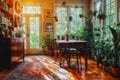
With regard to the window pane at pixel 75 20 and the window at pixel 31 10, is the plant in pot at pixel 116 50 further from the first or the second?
the window at pixel 31 10

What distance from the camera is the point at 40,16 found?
9125 millimetres

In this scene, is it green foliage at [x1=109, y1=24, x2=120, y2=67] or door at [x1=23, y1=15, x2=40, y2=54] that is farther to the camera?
door at [x1=23, y1=15, x2=40, y2=54]

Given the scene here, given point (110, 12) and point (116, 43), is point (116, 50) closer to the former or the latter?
point (116, 43)

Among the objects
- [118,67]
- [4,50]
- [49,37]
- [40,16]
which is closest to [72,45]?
[118,67]

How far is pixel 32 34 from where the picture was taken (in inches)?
362

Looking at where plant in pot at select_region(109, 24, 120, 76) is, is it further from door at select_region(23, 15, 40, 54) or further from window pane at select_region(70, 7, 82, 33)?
door at select_region(23, 15, 40, 54)

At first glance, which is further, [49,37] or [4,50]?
[49,37]

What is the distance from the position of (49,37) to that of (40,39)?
0.59 m

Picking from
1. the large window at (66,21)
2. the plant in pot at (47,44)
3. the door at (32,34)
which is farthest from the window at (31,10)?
the plant in pot at (47,44)

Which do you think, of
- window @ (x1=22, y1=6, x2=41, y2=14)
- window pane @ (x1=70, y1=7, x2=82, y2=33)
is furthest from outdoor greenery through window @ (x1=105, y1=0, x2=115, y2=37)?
window @ (x1=22, y1=6, x2=41, y2=14)

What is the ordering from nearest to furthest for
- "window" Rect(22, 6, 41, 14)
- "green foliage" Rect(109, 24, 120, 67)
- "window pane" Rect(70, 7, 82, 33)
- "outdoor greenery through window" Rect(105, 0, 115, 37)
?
"green foliage" Rect(109, 24, 120, 67) → "outdoor greenery through window" Rect(105, 0, 115, 37) → "window" Rect(22, 6, 41, 14) → "window pane" Rect(70, 7, 82, 33)

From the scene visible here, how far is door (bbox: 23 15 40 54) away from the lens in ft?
30.0

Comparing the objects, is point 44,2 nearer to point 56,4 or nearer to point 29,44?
point 56,4

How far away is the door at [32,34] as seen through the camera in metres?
9.14
